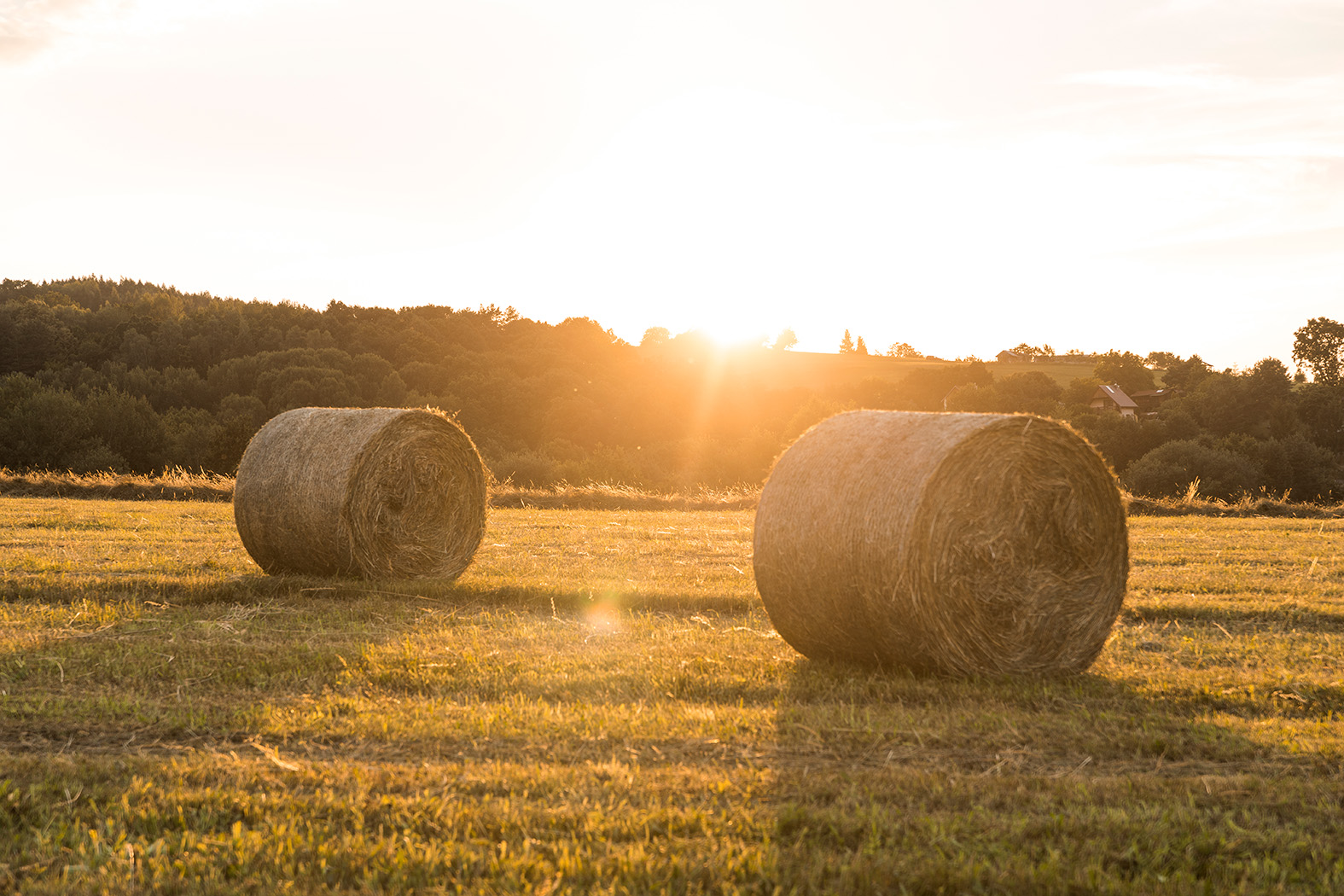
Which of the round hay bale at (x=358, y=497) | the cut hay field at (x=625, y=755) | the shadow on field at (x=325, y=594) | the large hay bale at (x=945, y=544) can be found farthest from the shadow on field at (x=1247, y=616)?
the round hay bale at (x=358, y=497)

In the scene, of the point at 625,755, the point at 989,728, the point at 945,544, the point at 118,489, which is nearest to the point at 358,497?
the point at 945,544

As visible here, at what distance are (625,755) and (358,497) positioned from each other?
686 centimetres

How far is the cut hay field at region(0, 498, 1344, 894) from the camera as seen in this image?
12.8 feet

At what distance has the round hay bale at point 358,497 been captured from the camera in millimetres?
11195

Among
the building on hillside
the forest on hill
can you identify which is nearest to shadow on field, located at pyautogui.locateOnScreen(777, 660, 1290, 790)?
the forest on hill

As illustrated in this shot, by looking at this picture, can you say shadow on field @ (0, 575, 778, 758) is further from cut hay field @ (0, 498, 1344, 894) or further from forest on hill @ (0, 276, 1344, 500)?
forest on hill @ (0, 276, 1344, 500)

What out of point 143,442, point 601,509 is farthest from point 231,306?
point 601,509

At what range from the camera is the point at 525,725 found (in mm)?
5730

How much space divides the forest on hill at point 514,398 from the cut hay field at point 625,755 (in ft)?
106

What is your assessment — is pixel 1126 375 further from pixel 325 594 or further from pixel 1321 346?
pixel 325 594

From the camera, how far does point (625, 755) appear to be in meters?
5.23

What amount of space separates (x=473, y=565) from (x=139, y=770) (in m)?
7.84

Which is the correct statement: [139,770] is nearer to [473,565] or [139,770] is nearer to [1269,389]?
[473,565]

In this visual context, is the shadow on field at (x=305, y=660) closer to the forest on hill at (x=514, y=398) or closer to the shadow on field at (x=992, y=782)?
the shadow on field at (x=992, y=782)
